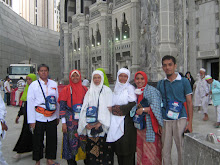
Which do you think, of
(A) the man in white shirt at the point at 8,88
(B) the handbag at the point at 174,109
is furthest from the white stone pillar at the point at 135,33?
(B) the handbag at the point at 174,109

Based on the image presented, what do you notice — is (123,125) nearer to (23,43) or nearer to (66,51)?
(66,51)

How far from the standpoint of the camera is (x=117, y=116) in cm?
301

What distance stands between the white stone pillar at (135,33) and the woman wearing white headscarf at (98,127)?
13133mm

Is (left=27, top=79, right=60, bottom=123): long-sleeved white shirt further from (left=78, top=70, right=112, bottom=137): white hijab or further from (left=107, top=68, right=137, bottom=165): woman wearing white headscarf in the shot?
(left=107, top=68, right=137, bottom=165): woman wearing white headscarf

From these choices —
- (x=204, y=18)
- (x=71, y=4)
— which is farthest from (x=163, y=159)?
(x=71, y=4)

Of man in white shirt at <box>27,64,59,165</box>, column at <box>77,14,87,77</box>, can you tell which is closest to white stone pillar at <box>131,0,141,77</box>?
column at <box>77,14,87,77</box>

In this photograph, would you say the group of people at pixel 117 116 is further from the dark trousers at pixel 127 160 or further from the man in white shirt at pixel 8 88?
the man in white shirt at pixel 8 88

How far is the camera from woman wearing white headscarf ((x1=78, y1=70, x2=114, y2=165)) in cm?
304

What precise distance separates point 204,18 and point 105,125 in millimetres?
10700

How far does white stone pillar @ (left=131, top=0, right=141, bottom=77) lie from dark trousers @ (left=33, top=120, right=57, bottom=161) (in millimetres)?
12972

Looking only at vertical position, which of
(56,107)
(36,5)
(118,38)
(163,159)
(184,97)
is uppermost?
(36,5)

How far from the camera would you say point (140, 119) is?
9.34ft

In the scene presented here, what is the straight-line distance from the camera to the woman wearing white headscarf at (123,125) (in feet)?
9.72

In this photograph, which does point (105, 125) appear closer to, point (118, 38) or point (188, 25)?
point (188, 25)
